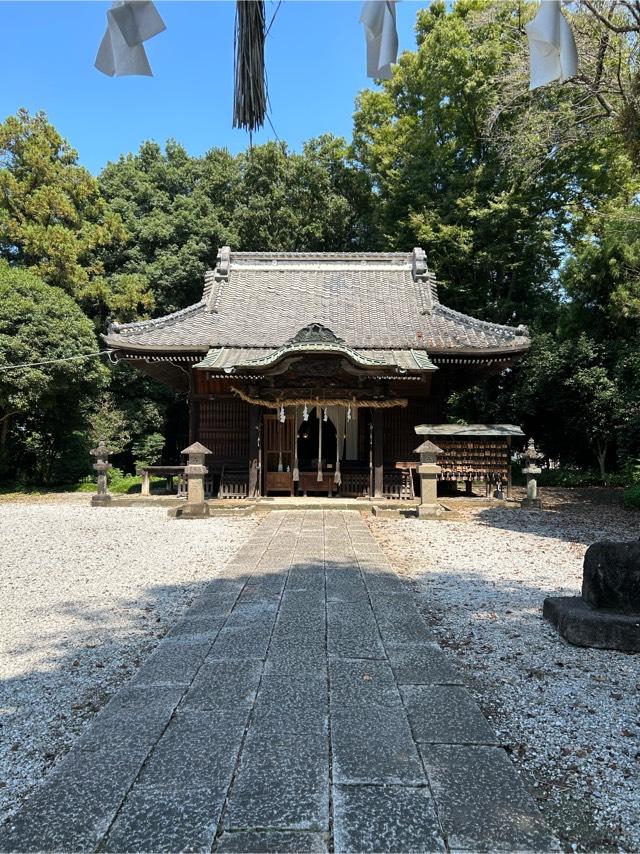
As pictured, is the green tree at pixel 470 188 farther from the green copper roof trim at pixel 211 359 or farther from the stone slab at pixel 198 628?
the stone slab at pixel 198 628

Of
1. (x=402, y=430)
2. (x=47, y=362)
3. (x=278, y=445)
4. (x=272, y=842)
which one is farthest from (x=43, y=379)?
(x=272, y=842)

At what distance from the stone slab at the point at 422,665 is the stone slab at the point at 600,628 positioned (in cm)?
84

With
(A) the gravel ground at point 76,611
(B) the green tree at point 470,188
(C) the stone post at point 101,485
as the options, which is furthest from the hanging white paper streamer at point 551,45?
(B) the green tree at point 470,188

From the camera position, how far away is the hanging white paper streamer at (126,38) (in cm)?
186

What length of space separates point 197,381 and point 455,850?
11025mm

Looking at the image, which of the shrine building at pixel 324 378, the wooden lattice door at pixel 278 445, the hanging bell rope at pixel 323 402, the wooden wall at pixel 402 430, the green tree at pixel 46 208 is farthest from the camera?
the green tree at pixel 46 208

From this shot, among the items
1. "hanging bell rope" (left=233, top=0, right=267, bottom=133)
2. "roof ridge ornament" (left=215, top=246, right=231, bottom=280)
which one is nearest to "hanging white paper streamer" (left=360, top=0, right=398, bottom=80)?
"hanging bell rope" (left=233, top=0, right=267, bottom=133)

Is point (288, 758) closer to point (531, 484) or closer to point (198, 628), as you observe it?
point (198, 628)

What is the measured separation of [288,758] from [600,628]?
225cm

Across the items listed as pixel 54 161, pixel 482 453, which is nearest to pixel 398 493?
pixel 482 453

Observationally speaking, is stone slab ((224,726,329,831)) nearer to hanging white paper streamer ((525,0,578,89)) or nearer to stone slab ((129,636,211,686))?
stone slab ((129,636,211,686))

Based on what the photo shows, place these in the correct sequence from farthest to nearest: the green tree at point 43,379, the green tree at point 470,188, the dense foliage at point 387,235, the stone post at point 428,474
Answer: the green tree at point 470,188, the dense foliage at point 387,235, the green tree at point 43,379, the stone post at point 428,474

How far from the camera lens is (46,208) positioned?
16062 mm

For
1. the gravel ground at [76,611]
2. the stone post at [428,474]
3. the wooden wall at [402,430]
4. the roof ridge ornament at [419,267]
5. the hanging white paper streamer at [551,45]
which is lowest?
the gravel ground at [76,611]
